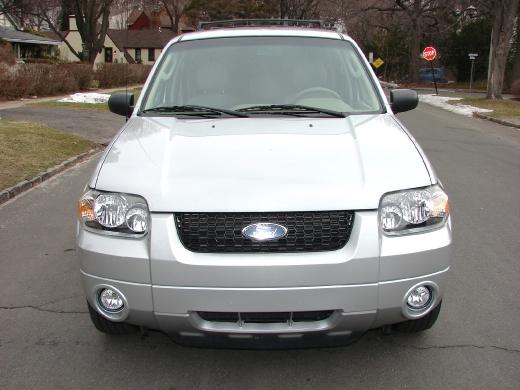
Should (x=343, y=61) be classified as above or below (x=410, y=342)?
above

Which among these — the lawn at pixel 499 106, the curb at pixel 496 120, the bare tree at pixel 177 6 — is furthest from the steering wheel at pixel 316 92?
the bare tree at pixel 177 6

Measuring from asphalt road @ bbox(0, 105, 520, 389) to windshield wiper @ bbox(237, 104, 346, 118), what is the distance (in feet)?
4.85

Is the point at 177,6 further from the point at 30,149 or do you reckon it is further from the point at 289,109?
the point at 289,109

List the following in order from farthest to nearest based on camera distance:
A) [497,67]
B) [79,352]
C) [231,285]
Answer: [497,67] < [79,352] < [231,285]

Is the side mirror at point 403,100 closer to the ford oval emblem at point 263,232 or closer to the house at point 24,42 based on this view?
the ford oval emblem at point 263,232

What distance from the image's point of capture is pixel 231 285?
2648 millimetres

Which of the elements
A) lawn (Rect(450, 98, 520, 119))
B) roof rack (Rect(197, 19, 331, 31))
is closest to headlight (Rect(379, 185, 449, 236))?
roof rack (Rect(197, 19, 331, 31))

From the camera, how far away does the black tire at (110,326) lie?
3.19 metres

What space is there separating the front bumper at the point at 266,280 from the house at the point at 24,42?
47.9 m

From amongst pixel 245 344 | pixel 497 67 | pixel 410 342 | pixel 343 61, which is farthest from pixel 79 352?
pixel 497 67

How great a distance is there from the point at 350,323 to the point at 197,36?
2852mm

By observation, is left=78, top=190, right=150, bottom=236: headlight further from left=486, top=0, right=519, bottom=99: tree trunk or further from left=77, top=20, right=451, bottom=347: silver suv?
left=486, top=0, right=519, bottom=99: tree trunk

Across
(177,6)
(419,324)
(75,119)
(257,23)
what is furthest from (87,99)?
(177,6)

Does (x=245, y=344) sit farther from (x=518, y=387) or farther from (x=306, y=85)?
(x=306, y=85)
